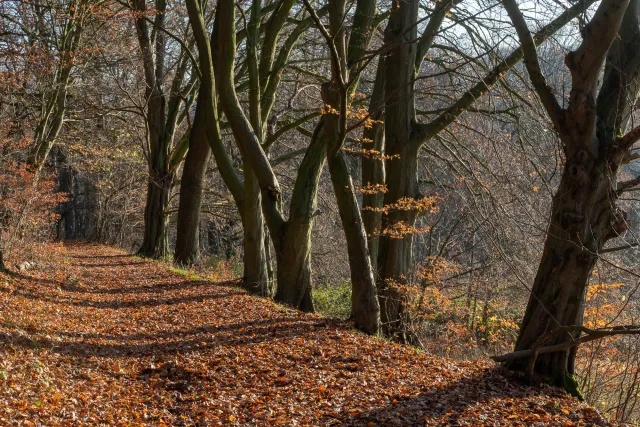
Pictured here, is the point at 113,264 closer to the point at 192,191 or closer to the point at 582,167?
the point at 192,191

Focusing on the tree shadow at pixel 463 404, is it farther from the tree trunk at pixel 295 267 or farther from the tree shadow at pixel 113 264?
the tree shadow at pixel 113 264

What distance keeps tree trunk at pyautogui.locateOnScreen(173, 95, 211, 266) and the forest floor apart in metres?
6.12

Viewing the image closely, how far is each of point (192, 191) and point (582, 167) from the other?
10.9 metres

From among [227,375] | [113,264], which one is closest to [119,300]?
[227,375]

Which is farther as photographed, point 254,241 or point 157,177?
point 157,177

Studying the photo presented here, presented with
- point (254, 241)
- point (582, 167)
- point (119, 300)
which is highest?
point (582, 167)

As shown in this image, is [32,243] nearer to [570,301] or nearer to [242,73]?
[242,73]

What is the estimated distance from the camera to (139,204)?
81.0 ft

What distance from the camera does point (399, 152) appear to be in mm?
9383

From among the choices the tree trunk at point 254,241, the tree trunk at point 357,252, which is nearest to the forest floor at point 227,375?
the tree trunk at point 357,252

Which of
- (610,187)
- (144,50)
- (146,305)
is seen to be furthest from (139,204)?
(610,187)

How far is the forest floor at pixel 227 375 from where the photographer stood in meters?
5.00

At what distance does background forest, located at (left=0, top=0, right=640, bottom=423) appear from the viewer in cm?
587

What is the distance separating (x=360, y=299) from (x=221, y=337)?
2.07 meters
